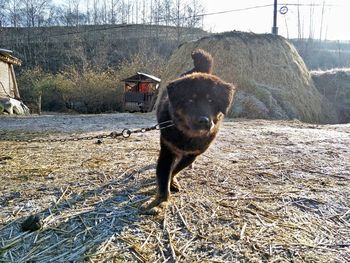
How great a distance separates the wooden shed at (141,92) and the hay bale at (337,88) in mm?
9863

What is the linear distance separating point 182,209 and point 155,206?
0.84 ft

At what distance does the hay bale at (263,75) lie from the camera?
46.2 ft

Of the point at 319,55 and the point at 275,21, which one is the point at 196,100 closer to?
the point at 275,21

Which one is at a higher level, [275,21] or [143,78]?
[275,21]

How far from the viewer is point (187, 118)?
2.90 meters

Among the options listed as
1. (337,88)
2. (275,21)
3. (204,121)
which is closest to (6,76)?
(275,21)

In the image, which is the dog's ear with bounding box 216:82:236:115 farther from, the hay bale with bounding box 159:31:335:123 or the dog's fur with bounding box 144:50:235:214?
the hay bale with bounding box 159:31:335:123

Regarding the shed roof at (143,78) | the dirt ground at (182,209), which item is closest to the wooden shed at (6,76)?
the shed roof at (143,78)

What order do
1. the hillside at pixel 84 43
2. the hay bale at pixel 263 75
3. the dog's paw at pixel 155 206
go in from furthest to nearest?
the hillside at pixel 84 43
the hay bale at pixel 263 75
the dog's paw at pixel 155 206

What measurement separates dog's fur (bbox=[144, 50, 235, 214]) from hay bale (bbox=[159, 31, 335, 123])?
420 inches

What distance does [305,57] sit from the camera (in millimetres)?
40406

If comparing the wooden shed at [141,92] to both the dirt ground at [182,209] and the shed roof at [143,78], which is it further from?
the dirt ground at [182,209]

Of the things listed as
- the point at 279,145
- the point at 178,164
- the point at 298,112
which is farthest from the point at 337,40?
the point at 178,164

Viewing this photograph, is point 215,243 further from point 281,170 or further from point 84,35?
point 84,35
